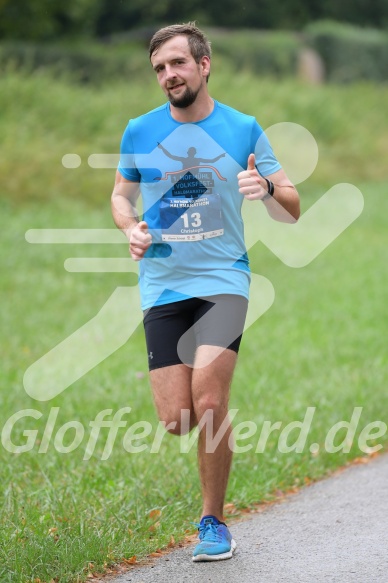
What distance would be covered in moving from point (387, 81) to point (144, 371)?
130 ft

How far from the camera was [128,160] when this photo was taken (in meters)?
5.23

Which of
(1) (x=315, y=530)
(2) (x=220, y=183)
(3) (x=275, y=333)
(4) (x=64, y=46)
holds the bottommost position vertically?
(1) (x=315, y=530)

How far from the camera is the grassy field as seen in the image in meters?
5.54

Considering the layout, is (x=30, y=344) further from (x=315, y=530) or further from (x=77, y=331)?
(x=315, y=530)

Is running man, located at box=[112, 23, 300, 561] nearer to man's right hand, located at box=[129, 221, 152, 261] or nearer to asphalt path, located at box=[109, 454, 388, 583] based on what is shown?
man's right hand, located at box=[129, 221, 152, 261]

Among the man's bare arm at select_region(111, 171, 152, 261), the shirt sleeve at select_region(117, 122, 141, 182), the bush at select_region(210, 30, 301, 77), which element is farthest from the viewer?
the bush at select_region(210, 30, 301, 77)

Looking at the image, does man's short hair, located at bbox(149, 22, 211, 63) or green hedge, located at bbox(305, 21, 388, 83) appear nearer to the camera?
man's short hair, located at bbox(149, 22, 211, 63)

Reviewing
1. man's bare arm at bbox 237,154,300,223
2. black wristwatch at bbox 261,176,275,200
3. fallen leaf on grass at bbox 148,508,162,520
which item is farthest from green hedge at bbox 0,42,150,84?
black wristwatch at bbox 261,176,275,200

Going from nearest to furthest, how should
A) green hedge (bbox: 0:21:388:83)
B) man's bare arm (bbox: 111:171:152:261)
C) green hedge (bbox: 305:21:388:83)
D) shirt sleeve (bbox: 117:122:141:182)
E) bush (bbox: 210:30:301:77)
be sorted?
man's bare arm (bbox: 111:171:152:261) < shirt sleeve (bbox: 117:122:141:182) < green hedge (bbox: 0:21:388:83) < bush (bbox: 210:30:301:77) < green hedge (bbox: 305:21:388:83)

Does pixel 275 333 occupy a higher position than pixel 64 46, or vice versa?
pixel 64 46

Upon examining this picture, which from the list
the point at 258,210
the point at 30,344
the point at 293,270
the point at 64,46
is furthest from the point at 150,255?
the point at 64,46

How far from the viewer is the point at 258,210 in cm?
2017

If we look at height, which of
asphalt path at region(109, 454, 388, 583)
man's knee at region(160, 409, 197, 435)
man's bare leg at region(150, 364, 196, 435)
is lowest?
asphalt path at region(109, 454, 388, 583)

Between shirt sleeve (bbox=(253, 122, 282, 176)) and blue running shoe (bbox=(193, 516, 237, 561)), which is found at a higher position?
shirt sleeve (bbox=(253, 122, 282, 176))
